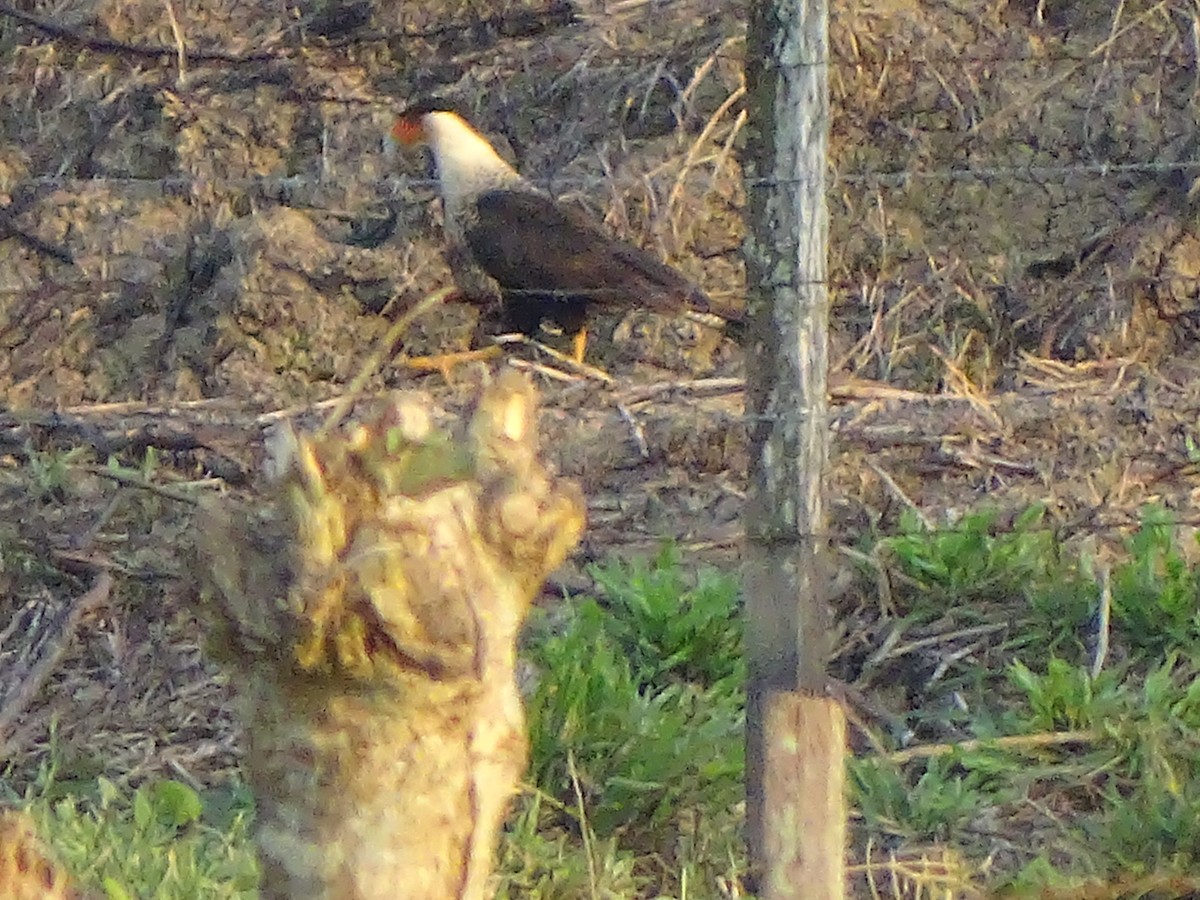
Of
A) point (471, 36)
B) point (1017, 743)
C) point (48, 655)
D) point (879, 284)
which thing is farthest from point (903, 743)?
point (471, 36)

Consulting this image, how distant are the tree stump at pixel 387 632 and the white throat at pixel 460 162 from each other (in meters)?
3.91

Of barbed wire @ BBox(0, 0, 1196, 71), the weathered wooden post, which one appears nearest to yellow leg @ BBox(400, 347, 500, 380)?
barbed wire @ BBox(0, 0, 1196, 71)

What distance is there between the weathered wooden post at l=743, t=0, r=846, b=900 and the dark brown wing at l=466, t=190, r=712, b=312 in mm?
2357

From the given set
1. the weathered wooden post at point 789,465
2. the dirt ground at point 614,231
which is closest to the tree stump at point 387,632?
the weathered wooden post at point 789,465

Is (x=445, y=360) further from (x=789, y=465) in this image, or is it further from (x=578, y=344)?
(x=789, y=465)

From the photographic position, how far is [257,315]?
5.53 meters

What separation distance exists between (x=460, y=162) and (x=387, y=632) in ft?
14.0

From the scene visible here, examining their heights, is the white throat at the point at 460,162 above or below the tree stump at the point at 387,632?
above

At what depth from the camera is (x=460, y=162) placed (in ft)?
19.7

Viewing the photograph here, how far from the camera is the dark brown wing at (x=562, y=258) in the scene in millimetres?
5184

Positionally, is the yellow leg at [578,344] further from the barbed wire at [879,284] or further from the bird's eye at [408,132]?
the bird's eye at [408,132]

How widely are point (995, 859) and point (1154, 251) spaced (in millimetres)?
2701

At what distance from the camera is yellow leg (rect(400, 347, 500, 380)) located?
5.31 m

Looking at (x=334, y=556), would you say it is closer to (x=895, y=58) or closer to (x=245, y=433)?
(x=245, y=433)
